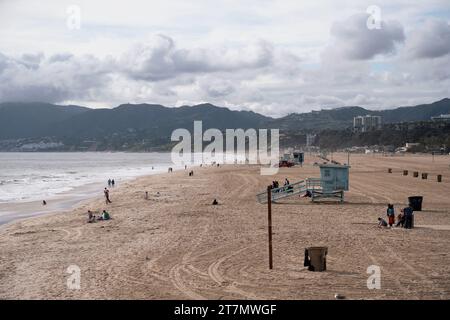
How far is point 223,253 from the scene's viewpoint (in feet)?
49.2

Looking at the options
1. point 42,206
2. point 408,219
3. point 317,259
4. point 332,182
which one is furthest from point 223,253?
point 42,206

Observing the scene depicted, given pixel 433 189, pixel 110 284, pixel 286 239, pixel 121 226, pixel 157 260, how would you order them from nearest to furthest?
1. pixel 110 284
2. pixel 157 260
3. pixel 286 239
4. pixel 121 226
5. pixel 433 189

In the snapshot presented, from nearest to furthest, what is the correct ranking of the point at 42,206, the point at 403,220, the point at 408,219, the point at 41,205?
the point at 408,219 → the point at 403,220 → the point at 42,206 → the point at 41,205

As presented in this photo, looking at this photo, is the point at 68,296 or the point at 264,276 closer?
the point at 68,296

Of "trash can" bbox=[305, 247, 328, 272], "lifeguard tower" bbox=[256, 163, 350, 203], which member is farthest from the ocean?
"trash can" bbox=[305, 247, 328, 272]

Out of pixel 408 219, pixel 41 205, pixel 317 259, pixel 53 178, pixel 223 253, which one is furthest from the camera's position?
pixel 53 178

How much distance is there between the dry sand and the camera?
1127cm

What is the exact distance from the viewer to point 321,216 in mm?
22562

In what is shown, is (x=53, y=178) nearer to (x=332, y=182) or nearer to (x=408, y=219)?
(x=332, y=182)

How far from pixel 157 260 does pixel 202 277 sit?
97.5 inches

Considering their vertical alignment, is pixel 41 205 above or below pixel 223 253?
below

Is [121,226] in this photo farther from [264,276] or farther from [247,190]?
[247,190]

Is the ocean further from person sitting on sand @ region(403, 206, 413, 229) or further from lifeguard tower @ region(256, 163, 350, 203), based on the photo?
person sitting on sand @ region(403, 206, 413, 229)
